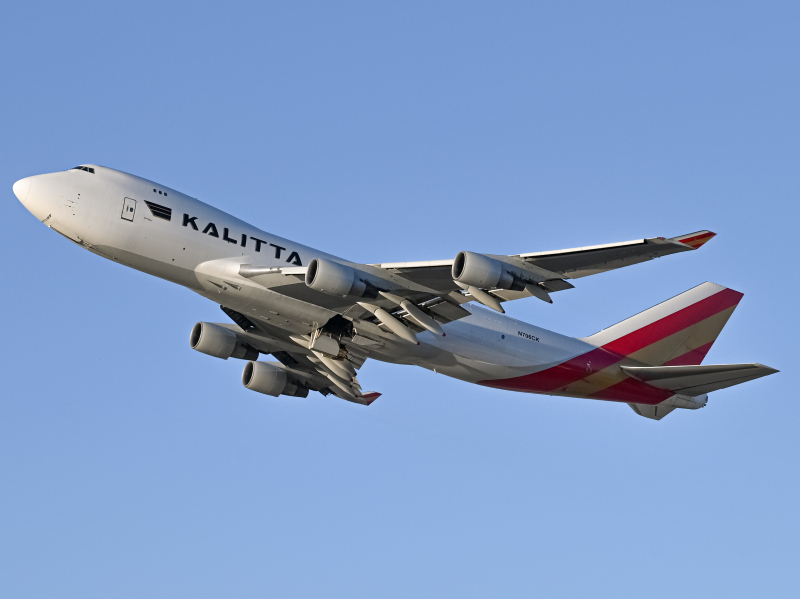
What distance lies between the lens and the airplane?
32656 millimetres

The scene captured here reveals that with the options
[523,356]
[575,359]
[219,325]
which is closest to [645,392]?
[575,359]

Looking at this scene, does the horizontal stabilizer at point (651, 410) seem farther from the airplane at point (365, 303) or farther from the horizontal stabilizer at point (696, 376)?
the horizontal stabilizer at point (696, 376)

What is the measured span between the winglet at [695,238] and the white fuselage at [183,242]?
11.5 meters

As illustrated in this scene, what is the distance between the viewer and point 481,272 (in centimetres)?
3155

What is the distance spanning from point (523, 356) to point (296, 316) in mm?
10223

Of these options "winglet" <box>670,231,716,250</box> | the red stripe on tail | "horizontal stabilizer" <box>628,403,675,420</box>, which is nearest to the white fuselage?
"winglet" <box>670,231,716,250</box>

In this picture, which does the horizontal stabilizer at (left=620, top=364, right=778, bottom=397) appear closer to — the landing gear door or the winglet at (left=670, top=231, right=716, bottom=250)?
the winglet at (left=670, top=231, right=716, bottom=250)

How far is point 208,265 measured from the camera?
34.9 m

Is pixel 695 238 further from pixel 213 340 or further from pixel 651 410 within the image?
pixel 213 340

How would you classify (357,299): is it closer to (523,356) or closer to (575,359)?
(523,356)

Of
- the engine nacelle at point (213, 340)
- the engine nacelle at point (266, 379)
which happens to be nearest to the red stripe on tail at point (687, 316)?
the engine nacelle at point (266, 379)

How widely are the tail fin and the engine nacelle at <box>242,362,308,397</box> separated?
50.7 feet

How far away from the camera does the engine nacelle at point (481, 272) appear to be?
3156 centimetres

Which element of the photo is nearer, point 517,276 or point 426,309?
point 517,276
